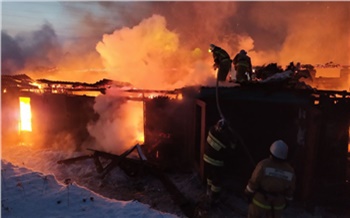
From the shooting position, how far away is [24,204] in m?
5.59

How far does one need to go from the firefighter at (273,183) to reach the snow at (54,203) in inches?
70.3

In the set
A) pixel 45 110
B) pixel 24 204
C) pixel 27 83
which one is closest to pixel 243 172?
pixel 24 204

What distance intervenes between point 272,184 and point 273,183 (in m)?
0.02

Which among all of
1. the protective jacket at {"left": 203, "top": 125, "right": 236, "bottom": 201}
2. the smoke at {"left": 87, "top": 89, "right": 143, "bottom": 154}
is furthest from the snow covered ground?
the smoke at {"left": 87, "top": 89, "right": 143, "bottom": 154}

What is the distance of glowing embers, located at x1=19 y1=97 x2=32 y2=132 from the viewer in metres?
14.5

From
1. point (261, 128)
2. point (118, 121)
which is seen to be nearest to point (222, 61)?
point (261, 128)

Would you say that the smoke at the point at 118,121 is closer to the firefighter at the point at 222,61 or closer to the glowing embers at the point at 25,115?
the glowing embers at the point at 25,115

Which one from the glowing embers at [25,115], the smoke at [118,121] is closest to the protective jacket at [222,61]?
the smoke at [118,121]

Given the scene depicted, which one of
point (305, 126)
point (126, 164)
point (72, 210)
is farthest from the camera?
point (126, 164)

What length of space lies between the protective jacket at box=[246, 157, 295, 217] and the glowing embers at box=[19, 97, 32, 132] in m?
12.8

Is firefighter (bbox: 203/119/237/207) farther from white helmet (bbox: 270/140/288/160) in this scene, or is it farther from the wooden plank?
the wooden plank

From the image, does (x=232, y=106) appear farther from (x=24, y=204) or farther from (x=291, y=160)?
(x=24, y=204)

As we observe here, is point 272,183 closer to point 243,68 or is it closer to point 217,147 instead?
point 217,147

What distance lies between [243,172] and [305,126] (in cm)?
216
